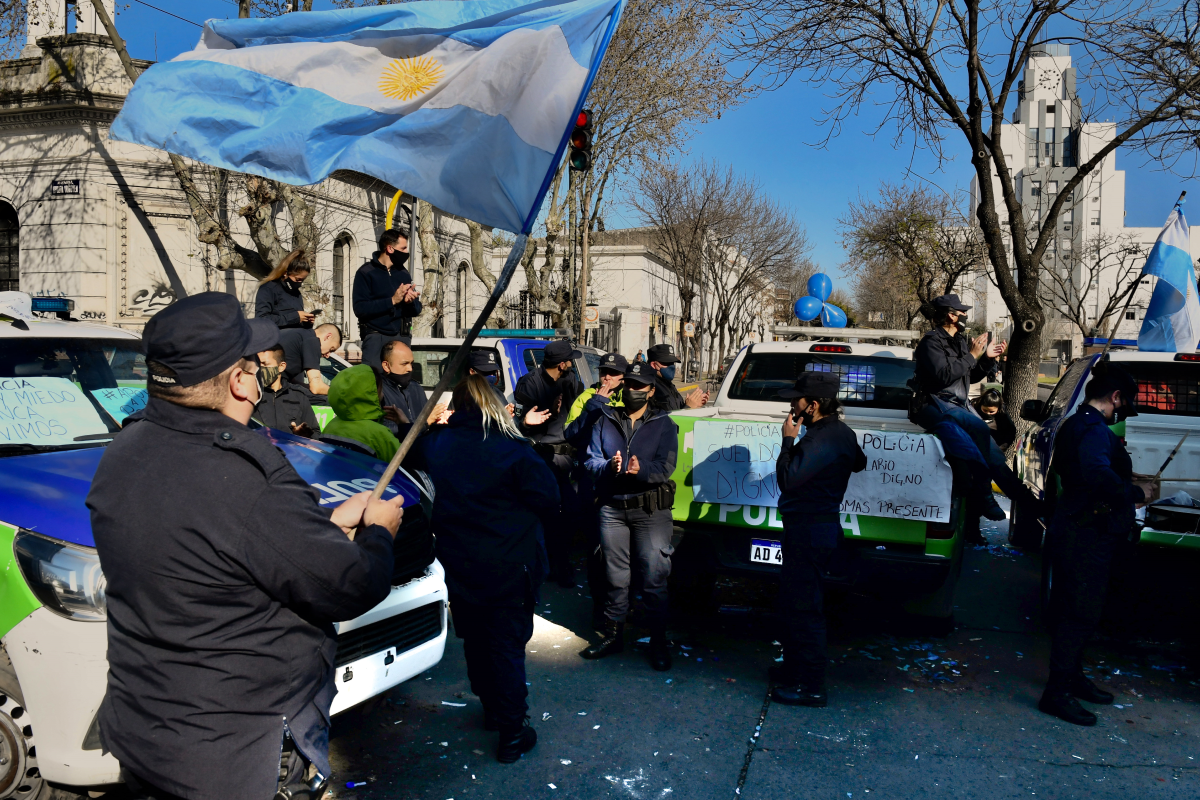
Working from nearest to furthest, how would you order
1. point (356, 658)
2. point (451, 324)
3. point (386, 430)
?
point (356, 658), point (386, 430), point (451, 324)

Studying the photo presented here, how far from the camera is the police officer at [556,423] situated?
22.0ft

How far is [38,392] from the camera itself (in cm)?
416

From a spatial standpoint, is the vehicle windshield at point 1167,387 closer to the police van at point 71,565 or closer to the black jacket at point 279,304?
the police van at point 71,565

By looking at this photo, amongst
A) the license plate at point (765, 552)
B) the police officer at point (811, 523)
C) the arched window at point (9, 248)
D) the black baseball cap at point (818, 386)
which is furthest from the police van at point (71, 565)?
the arched window at point (9, 248)

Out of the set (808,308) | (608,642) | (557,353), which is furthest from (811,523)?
(808,308)

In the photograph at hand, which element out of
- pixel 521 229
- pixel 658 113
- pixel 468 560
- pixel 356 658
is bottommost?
pixel 356 658

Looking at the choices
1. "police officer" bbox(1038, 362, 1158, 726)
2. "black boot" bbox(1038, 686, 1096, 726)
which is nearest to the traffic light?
"police officer" bbox(1038, 362, 1158, 726)

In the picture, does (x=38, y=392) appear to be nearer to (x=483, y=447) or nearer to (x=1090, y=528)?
(x=483, y=447)

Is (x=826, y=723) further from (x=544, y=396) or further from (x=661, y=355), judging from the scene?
(x=661, y=355)

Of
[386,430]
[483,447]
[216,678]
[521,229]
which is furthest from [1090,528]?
[216,678]

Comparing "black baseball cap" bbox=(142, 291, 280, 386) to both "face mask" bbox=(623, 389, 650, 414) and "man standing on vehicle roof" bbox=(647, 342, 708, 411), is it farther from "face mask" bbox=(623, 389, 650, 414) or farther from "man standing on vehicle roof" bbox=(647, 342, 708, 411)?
"man standing on vehicle roof" bbox=(647, 342, 708, 411)

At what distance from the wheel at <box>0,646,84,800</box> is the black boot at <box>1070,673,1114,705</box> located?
4900mm

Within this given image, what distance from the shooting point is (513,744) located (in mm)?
3951

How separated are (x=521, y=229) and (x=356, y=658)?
6.43ft
